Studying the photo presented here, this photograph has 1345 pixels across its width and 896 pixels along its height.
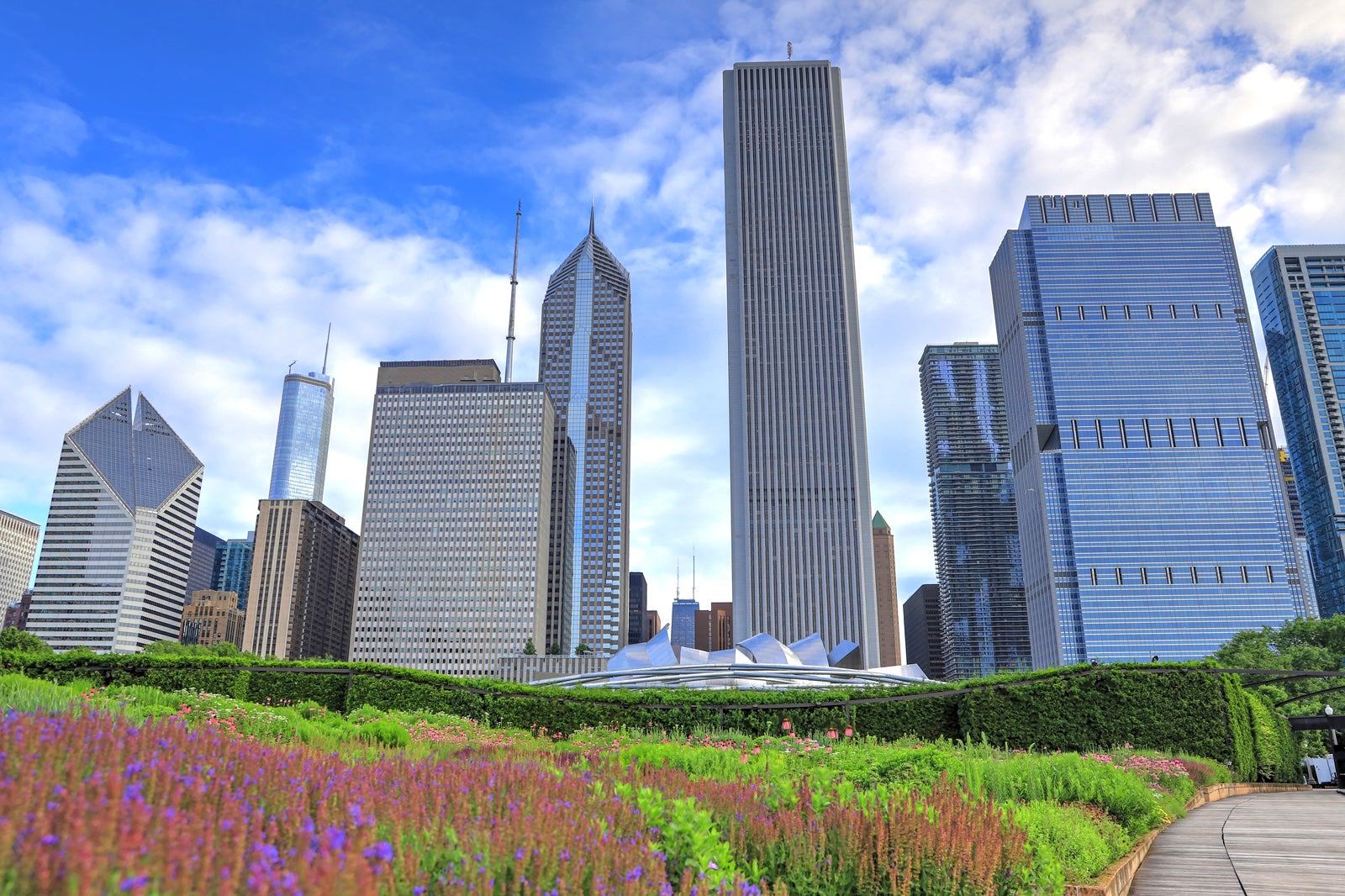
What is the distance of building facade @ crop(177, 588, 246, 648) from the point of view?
16800cm

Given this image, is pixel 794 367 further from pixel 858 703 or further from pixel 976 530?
pixel 976 530

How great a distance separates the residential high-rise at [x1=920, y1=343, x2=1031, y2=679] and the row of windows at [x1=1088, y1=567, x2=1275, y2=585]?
2302 inches

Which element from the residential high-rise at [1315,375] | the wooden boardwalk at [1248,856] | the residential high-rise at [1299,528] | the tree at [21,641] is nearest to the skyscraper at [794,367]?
the tree at [21,641]

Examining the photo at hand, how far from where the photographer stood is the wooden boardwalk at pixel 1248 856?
5.84m

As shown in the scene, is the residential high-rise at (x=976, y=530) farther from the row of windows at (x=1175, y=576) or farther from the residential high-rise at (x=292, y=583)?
the residential high-rise at (x=292, y=583)

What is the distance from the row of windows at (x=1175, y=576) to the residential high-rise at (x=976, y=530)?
5848cm

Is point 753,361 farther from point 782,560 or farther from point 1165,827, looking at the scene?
point 1165,827

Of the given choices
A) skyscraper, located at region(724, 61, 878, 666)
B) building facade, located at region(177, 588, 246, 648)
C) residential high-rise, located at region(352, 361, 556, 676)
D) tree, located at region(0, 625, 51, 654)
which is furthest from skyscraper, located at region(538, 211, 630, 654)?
tree, located at region(0, 625, 51, 654)

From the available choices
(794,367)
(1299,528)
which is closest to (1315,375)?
(1299,528)

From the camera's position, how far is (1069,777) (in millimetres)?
8297

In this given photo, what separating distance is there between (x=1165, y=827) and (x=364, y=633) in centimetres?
14168

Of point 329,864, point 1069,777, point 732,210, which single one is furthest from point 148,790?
point 732,210

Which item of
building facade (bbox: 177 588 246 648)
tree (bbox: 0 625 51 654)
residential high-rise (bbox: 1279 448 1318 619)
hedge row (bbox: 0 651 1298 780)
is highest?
residential high-rise (bbox: 1279 448 1318 619)

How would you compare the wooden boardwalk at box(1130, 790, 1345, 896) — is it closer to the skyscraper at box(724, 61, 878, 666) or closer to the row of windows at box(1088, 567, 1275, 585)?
the skyscraper at box(724, 61, 878, 666)
